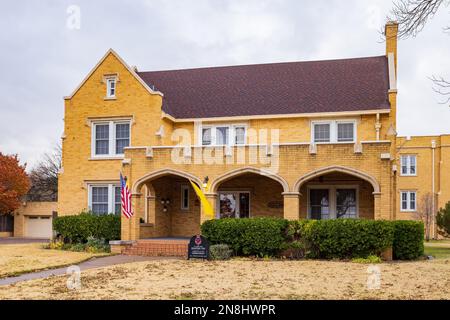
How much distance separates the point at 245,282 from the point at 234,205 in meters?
12.5

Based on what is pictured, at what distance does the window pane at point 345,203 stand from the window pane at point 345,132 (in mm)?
2643

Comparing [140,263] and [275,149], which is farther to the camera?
[275,149]

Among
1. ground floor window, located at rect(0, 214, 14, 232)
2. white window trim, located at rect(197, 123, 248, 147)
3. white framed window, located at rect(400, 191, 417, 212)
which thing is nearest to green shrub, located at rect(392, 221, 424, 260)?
white window trim, located at rect(197, 123, 248, 147)

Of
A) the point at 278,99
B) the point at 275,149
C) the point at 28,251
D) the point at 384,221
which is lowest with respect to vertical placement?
the point at 28,251

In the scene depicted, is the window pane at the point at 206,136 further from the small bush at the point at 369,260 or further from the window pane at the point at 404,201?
the window pane at the point at 404,201

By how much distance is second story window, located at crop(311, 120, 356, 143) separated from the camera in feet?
89.0

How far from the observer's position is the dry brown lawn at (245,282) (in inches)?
506

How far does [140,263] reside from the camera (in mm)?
19969

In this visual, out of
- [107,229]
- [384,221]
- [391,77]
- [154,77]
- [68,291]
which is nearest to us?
[68,291]

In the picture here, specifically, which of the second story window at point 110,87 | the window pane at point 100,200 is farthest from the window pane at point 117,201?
the second story window at point 110,87
